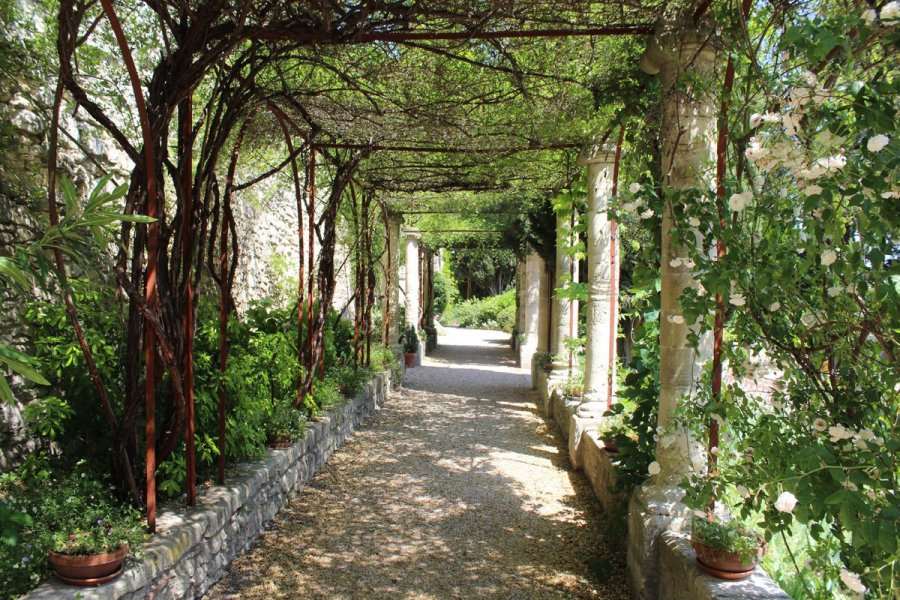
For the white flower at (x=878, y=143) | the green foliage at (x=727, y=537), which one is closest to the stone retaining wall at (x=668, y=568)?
the green foliage at (x=727, y=537)

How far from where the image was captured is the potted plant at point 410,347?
Result: 12648mm

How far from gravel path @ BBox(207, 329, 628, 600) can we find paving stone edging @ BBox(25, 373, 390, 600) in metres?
0.11

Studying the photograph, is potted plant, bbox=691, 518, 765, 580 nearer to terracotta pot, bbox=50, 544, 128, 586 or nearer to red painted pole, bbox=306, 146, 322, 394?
terracotta pot, bbox=50, 544, 128, 586

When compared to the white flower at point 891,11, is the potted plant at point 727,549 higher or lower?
lower

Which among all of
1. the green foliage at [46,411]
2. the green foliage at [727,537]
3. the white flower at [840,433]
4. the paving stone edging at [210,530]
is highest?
the white flower at [840,433]

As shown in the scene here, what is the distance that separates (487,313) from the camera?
2662 cm

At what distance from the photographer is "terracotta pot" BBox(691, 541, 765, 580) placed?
225 centimetres

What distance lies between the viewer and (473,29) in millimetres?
3309

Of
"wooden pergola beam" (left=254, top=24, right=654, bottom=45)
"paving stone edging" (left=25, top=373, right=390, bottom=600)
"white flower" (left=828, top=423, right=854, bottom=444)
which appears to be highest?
"wooden pergola beam" (left=254, top=24, right=654, bottom=45)

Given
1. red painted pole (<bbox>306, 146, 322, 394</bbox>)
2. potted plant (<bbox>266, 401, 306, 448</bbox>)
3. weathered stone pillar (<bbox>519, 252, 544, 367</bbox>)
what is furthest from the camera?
weathered stone pillar (<bbox>519, 252, 544, 367</bbox>)

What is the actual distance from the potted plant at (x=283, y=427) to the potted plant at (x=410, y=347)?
7583 millimetres

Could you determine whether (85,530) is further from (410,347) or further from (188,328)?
(410,347)

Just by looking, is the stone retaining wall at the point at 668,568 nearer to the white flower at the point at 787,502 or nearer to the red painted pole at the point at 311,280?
the white flower at the point at 787,502

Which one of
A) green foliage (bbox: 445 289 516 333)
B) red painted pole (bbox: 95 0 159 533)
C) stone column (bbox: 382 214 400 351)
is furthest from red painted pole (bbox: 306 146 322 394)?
green foliage (bbox: 445 289 516 333)
